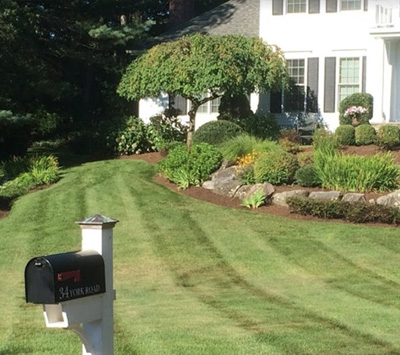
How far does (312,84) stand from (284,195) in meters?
8.67

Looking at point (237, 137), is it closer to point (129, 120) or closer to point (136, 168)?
point (136, 168)

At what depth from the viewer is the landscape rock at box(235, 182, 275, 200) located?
1828 cm

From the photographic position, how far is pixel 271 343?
24.7 ft

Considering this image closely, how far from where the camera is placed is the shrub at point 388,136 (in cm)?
2086

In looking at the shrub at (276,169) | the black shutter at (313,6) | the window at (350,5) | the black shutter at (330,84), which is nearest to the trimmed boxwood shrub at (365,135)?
the shrub at (276,169)

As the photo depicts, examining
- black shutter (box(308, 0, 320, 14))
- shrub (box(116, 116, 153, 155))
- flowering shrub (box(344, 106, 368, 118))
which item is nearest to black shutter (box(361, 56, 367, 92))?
flowering shrub (box(344, 106, 368, 118))

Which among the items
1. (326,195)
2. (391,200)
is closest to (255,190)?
(326,195)

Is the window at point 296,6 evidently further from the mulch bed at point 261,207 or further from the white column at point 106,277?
the white column at point 106,277

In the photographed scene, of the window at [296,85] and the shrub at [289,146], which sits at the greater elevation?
the window at [296,85]

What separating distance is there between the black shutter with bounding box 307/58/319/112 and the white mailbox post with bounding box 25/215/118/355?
2180cm

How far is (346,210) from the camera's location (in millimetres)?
16641

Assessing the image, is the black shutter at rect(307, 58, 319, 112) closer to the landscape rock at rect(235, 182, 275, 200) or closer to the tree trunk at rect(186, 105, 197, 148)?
the tree trunk at rect(186, 105, 197, 148)

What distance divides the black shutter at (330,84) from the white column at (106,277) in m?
21.6

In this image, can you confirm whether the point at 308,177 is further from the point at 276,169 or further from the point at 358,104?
the point at 358,104
